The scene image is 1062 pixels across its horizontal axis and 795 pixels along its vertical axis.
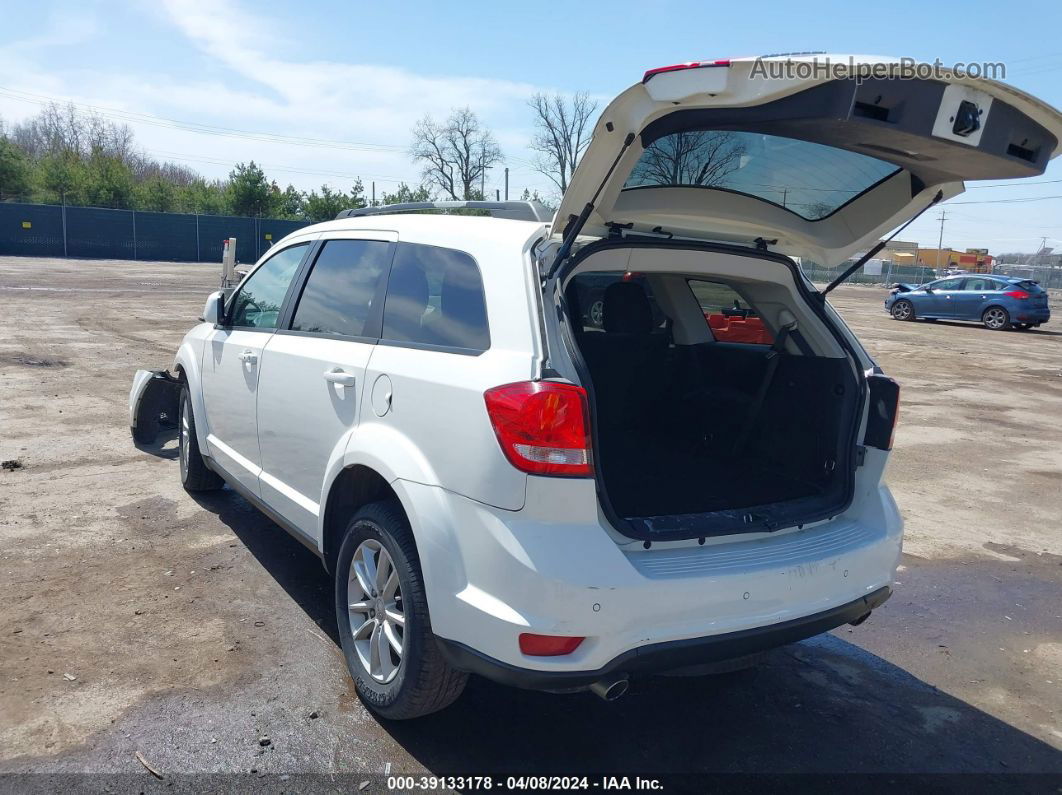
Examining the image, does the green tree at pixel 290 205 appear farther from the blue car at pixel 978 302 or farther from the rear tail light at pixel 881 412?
the rear tail light at pixel 881 412

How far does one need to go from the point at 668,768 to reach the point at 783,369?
188 centimetres

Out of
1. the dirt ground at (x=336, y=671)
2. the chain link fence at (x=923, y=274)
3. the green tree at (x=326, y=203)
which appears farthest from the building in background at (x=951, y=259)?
the dirt ground at (x=336, y=671)

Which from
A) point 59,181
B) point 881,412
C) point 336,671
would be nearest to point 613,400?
point 881,412

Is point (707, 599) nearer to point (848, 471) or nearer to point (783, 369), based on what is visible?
point (848, 471)

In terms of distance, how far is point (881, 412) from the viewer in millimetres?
3443

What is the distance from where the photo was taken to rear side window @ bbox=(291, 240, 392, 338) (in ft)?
11.7

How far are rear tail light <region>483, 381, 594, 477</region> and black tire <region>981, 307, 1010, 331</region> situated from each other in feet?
82.7

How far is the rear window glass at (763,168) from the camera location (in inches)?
113

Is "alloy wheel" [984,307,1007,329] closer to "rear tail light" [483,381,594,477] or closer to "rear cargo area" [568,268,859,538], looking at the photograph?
"rear cargo area" [568,268,859,538]

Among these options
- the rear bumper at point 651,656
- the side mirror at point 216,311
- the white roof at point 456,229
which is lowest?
the rear bumper at point 651,656

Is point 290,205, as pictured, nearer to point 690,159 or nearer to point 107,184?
point 107,184

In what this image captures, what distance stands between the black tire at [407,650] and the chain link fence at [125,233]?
43.8m

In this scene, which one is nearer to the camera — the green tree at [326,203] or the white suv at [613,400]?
the white suv at [613,400]

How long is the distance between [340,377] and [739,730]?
215 centimetres
